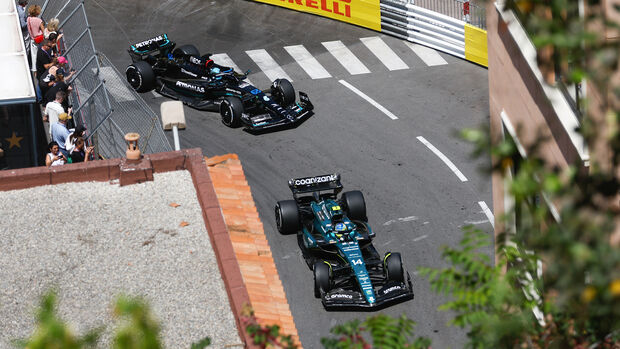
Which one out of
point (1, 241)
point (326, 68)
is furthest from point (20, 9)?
point (1, 241)

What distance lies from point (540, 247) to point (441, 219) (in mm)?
13526

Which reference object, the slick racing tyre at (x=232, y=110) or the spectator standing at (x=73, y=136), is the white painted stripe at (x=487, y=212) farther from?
the spectator standing at (x=73, y=136)

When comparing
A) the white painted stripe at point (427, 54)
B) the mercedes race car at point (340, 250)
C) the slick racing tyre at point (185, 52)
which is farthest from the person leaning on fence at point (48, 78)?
the white painted stripe at point (427, 54)

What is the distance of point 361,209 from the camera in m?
17.6

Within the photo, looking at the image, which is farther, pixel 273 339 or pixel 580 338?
pixel 273 339

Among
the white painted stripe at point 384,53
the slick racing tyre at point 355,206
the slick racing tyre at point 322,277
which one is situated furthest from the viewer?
the white painted stripe at point 384,53

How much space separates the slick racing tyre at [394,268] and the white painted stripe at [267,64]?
9.98 meters

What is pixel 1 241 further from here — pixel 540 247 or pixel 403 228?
pixel 540 247

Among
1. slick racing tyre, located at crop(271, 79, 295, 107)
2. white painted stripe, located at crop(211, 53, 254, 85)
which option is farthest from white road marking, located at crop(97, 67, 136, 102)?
slick racing tyre, located at crop(271, 79, 295, 107)

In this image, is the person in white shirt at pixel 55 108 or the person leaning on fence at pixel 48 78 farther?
the person leaning on fence at pixel 48 78

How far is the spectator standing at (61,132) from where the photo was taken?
710 inches

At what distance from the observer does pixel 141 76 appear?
76.5ft

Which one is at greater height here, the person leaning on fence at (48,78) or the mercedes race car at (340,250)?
the person leaning on fence at (48,78)

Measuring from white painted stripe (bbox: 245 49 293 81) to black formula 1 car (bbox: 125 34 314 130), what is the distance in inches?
57.2
